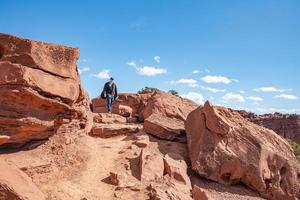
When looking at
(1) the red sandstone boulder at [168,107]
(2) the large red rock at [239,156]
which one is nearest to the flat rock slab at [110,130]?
(1) the red sandstone boulder at [168,107]

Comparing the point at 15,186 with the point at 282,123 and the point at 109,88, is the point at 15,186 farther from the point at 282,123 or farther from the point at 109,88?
the point at 282,123

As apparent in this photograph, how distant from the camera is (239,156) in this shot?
8.52 meters

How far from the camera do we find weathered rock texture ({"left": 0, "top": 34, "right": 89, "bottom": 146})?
675cm

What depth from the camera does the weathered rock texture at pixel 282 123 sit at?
1585 inches

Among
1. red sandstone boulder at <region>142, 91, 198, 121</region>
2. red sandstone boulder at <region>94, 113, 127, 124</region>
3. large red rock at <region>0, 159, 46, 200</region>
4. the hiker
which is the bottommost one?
large red rock at <region>0, 159, 46, 200</region>

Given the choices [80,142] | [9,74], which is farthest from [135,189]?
[9,74]

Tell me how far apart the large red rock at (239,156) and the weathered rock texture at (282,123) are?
31.8 m

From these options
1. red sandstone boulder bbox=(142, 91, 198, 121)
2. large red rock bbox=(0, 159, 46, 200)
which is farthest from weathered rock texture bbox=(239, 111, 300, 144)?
large red rock bbox=(0, 159, 46, 200)

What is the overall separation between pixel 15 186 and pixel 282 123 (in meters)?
40.7

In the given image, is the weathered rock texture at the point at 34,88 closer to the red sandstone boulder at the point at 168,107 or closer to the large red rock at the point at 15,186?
the large red rock at the point at 15,186

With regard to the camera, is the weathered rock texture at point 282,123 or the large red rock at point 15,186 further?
the weathered rock texture at point 282,123

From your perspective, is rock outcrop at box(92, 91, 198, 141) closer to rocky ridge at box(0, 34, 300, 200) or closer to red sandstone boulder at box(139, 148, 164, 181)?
rocky ridge at box(0, 34, 300, 200)

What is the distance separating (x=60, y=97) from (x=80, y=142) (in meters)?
1.43

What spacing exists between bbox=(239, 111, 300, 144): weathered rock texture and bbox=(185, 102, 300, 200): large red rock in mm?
31809
